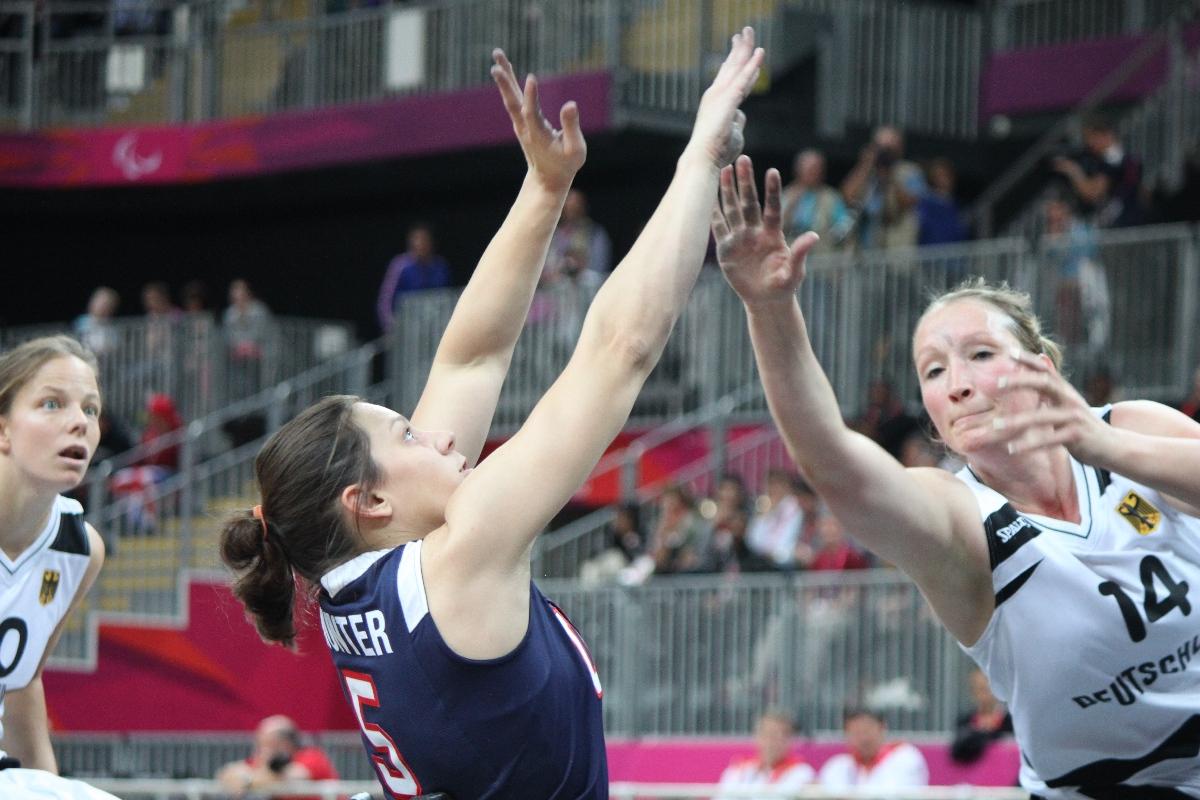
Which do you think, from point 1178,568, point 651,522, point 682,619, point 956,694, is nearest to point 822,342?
point 651,522

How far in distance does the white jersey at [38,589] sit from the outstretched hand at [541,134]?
2198 millimetres

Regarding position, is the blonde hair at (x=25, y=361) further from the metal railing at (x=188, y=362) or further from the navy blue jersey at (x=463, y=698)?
the metal railing at (x=188, y=362)

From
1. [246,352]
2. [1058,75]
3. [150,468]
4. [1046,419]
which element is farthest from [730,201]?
[1058,75]

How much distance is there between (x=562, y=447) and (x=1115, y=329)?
1133 cm

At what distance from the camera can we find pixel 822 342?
15.2 metres

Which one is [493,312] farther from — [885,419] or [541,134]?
[885,419]

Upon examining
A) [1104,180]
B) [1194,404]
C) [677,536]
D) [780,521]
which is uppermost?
[1104,180]

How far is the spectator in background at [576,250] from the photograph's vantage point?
16.8 m

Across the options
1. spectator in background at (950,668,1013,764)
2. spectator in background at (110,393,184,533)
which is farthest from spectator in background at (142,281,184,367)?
spectator in background at (950,668,1013,764)

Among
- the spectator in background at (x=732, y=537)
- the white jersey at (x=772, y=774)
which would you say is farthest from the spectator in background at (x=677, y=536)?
the white jersey at (x=772, y=774)

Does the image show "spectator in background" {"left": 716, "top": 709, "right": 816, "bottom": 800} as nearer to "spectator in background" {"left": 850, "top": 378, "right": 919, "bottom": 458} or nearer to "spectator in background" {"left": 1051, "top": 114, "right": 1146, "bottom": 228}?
"spectator in background" {"left": 850, "top": 378, "right": 919, "bottom": 458}

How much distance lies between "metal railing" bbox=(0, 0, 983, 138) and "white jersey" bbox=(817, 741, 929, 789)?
8.56 meters

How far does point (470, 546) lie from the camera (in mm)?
3713

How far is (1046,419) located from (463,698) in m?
1.27
